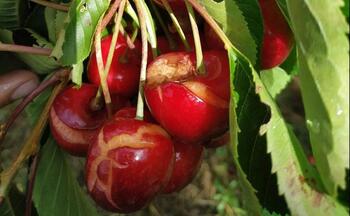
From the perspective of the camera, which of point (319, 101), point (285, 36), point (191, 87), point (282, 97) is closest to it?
point (319, 101)

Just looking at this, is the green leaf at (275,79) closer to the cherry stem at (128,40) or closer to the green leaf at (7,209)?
the cherry stem at (128,40)

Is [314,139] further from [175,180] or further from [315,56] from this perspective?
[175,180]

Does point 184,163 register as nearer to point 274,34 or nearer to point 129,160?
point 129,160

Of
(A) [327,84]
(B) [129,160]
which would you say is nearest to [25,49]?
(B) [129,160]

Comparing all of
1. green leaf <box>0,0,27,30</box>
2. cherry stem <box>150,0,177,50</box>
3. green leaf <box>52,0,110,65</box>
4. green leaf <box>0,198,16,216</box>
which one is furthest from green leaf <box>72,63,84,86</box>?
green leaf <box>0,198,16,216</box>

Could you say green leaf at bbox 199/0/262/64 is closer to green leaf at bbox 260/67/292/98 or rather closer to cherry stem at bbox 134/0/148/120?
cherry stem at bbox 134/0/148/120

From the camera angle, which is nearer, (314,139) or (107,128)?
(314,139)

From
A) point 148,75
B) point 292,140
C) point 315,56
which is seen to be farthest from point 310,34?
point 148,75
